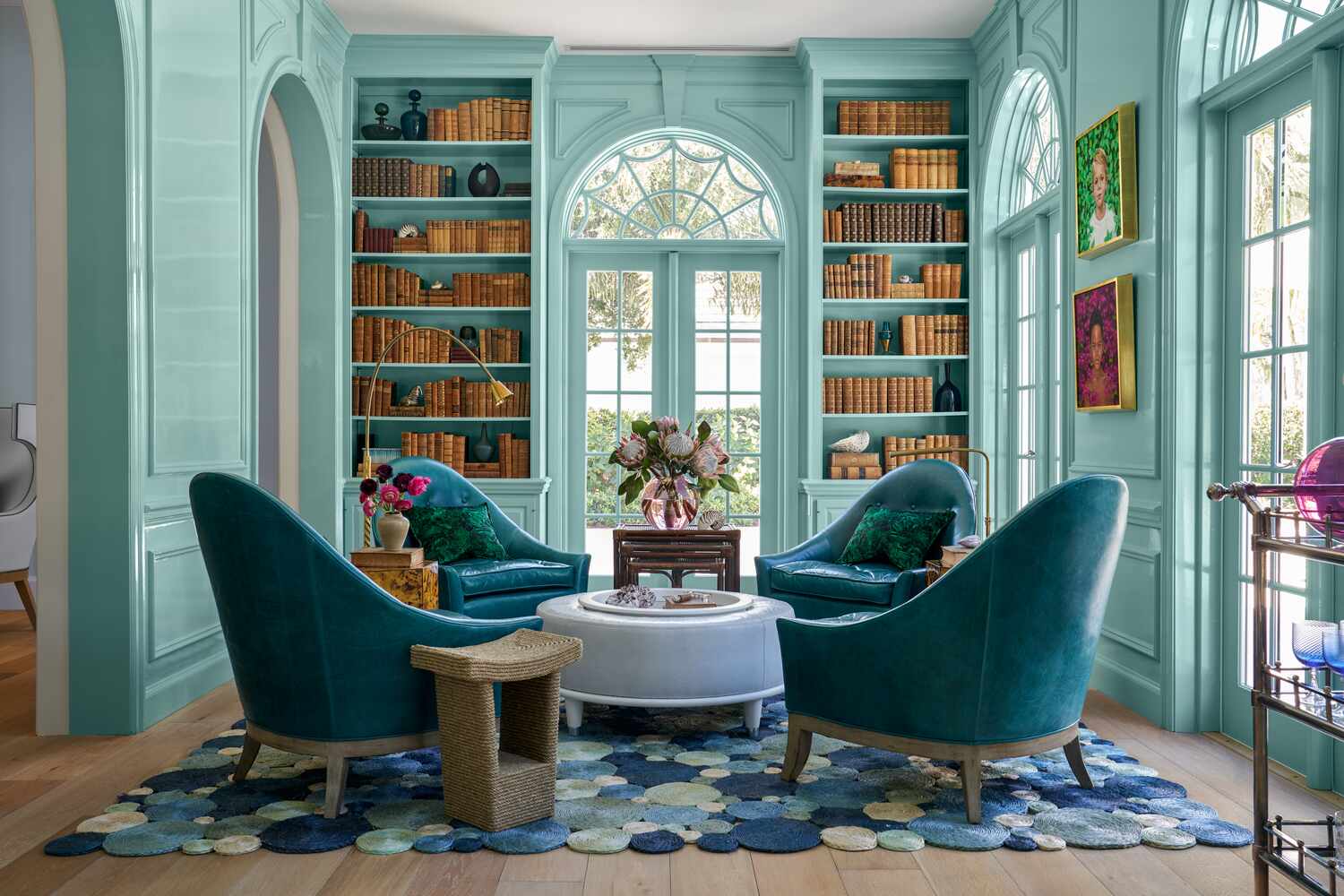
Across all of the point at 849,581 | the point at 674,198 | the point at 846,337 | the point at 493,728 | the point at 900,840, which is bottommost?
the point at 900,840

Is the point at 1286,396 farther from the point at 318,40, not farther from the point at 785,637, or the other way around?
the point at 318,40

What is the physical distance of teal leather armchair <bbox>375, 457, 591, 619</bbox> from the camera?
4.87 metres

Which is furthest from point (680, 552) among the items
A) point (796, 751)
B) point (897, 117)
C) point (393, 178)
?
point (897, 117)

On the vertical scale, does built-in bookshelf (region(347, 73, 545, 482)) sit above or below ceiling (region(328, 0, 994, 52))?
below

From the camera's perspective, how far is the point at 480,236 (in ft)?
21.5

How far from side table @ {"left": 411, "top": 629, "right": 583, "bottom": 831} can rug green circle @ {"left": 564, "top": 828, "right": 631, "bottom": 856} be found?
18cm

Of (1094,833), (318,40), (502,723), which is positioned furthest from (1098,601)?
(318,40)

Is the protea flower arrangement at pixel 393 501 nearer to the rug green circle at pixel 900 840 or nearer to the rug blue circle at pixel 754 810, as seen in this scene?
the rug blue circle at pixel 754 810

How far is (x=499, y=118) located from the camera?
653cm

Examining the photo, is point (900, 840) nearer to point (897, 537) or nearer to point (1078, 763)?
point (1078, 763)

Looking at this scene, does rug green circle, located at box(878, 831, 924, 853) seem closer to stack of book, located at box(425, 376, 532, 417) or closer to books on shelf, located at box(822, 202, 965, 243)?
stack of book, located at box(425, 376, 532, 417)

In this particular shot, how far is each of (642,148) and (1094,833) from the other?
515 centimetres

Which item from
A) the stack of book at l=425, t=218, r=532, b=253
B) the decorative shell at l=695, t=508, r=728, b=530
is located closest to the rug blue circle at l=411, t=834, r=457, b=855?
the decorative shell at l=695, t=508, r=728, b=530

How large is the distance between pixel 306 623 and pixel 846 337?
14.3ft
